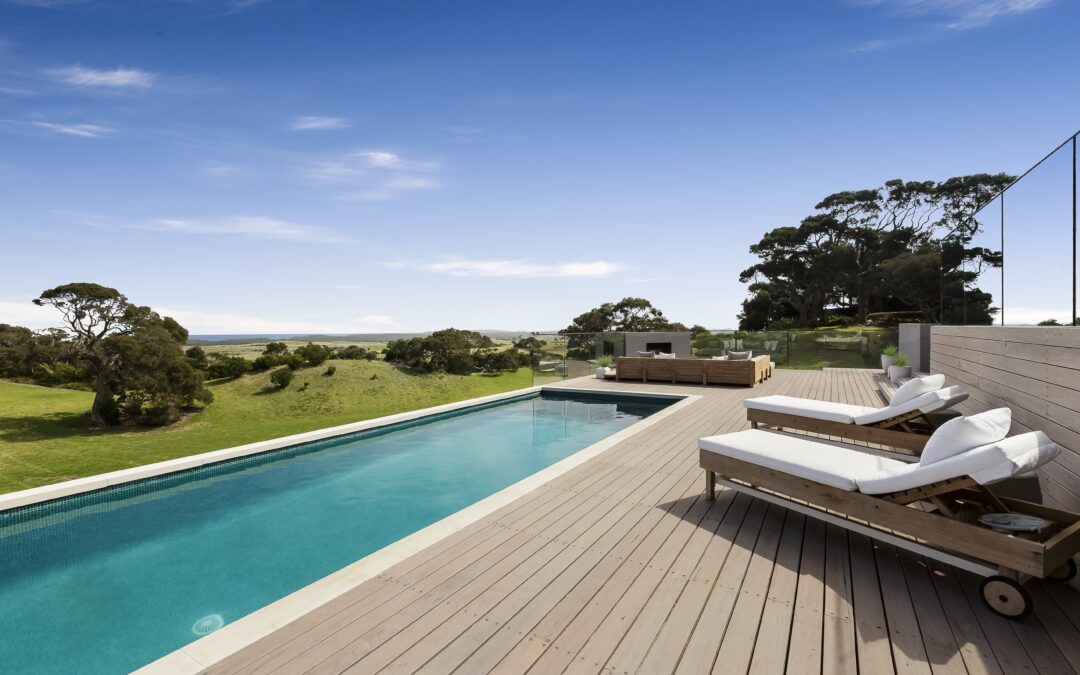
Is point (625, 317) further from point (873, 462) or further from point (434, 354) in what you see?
point (873, 462)

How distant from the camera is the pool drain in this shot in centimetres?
282

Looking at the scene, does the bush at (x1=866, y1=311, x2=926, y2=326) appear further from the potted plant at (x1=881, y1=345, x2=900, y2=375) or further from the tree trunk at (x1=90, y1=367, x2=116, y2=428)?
the tree trunk at (x1=90, y1=367, x2=116, y2=428)

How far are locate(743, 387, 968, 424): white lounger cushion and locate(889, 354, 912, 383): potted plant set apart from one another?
5.73 metres

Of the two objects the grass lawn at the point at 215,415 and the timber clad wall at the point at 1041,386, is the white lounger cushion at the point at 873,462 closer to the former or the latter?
the timber clad wall at the point at 1041,386

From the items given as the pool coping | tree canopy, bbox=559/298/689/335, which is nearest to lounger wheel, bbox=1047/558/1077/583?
the pool coping

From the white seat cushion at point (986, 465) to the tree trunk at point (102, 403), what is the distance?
14.7 meters

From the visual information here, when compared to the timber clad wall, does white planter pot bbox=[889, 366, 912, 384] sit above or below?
below

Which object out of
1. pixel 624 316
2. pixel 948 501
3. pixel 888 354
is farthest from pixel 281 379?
pixel 624 316

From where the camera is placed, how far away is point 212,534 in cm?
409

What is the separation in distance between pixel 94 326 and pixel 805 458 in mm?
14585

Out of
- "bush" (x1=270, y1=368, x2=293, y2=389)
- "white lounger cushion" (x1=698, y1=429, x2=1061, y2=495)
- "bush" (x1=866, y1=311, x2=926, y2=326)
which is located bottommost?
"bush" (x1=270, y1=368, x2=293, y2=389)

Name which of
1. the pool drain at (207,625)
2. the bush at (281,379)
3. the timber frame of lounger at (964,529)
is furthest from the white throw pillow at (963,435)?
the bush at (281,379)

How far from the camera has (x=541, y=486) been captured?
3.67 meters

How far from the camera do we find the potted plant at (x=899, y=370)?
30.2ft
